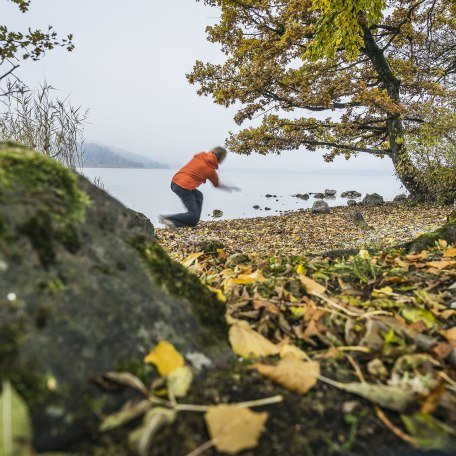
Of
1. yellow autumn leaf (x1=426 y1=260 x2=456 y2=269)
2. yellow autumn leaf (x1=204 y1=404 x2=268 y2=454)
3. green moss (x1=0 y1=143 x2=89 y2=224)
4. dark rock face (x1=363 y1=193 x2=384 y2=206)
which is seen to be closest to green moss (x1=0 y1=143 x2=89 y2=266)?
green moss (x1=0 y1=143 x2=89 y2=224)

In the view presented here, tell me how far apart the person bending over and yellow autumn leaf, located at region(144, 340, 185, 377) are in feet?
19.9

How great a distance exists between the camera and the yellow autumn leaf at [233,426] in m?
0.71

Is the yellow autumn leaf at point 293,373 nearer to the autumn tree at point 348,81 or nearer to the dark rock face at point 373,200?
the autumn tree at point 348,81

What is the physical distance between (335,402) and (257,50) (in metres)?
12.4

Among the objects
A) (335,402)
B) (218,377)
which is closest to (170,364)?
(218,377)

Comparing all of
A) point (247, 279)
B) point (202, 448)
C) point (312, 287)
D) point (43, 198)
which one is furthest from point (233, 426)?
point (247, 279)

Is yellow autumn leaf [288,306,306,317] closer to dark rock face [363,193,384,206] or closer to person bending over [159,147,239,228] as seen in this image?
person bending over [159,147,239,228]

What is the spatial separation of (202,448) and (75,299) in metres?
0.50

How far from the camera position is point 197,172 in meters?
7.05

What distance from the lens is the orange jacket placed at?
276 inches

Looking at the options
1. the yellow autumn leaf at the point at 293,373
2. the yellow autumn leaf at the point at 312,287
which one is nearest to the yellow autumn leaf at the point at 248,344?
the yellow autumn leaf at the point at 293,373

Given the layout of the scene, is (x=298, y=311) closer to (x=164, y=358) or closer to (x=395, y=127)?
(x=164, y=358)

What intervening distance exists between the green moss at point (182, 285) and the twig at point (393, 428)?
0.52m

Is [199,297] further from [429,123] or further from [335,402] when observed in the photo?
[429,123]
